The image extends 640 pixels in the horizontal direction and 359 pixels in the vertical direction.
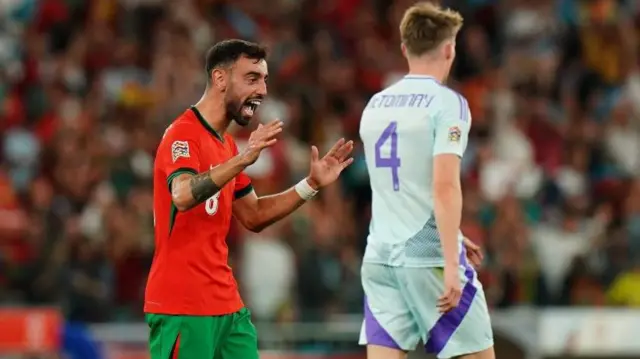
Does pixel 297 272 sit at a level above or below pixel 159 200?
below

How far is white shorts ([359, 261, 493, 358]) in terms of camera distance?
7531 millimetres

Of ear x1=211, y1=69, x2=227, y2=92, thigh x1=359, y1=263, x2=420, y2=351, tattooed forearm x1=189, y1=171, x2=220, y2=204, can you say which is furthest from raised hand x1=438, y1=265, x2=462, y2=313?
ear x1=211, y1=69, x2=227, y2=92

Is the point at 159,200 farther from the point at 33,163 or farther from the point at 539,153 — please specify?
the point at 539,153

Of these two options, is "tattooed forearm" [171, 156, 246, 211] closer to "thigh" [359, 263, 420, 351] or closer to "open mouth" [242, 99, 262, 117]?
"open mouth" [242, 99, 262, 117]

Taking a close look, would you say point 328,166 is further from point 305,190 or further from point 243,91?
point 243,91

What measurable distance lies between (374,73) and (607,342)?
511 centimetres

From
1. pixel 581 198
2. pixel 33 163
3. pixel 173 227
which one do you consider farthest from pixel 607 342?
pixel 173 227

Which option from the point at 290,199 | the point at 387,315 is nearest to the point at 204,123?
the point at 290,199

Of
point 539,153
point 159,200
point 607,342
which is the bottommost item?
point 607,342

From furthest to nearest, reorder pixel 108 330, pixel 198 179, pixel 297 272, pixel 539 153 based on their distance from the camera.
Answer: pixel 539 153 < pixel 297 272 < pixel 108 330 < pixel 198 179

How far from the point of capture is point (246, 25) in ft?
57.7

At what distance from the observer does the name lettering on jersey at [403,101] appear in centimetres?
746

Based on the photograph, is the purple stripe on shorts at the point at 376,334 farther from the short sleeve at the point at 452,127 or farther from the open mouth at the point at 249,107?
the open mouth at the point at 249,107

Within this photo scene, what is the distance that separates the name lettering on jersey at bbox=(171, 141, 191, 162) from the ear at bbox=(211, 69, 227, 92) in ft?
1.23
